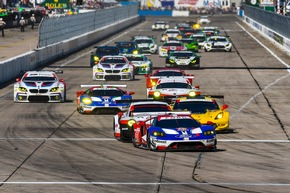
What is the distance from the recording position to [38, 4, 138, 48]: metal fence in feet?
221

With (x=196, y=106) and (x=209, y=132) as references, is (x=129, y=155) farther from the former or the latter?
(x=196, y=106)

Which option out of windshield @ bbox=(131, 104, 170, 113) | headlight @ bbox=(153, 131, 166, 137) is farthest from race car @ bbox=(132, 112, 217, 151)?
windshield @ bbox=(131, 104, 170, 113)

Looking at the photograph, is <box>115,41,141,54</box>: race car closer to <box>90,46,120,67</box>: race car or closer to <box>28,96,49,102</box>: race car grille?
<box>90,46,120,67</box>: race car

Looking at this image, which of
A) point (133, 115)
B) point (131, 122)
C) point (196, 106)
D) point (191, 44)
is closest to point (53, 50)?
point (191, 44)

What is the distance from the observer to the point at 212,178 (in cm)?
2017

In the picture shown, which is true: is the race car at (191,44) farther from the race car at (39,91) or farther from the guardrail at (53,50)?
the race car at (39,91)

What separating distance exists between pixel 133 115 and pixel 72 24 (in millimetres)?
53497

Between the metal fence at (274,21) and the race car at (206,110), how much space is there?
4300 cm

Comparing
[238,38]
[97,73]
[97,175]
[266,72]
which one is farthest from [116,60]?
[238,38]

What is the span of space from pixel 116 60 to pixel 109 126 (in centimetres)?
2001

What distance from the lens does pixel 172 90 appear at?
36.8 metres

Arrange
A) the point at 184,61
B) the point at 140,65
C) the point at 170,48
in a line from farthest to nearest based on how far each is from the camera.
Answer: the point at 170,48
the point at 184,61
the point at 140,65

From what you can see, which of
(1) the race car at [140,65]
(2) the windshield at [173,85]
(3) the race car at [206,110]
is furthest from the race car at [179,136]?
(1) the race car at [140,65]

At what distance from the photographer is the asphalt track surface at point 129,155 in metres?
19.3
